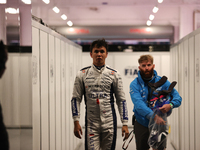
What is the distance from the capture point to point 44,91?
118 inches

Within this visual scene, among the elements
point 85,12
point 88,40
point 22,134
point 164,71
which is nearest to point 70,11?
point 85,12

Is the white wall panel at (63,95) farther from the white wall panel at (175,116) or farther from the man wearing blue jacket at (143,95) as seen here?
the white wall panel at (175,116)

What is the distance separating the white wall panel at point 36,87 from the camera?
8.53 feet

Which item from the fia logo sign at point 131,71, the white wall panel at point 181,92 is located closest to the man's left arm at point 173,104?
the white wall panel at point 181,92

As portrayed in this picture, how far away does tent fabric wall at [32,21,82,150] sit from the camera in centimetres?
270

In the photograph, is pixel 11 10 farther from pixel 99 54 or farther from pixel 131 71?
pixel 131 71

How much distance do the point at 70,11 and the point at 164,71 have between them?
3448 mm

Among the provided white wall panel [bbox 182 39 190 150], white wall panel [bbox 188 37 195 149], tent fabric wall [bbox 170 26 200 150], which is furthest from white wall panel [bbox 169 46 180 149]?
white wall panel [bbox 188 37 195 149]

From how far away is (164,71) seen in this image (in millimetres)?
7152

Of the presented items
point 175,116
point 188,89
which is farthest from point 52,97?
point 175,116

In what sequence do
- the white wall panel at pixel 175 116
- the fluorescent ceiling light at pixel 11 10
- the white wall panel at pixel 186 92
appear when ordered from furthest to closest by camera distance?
the white wall panel at pixel 175 116 → the white wall panel at pixel 186 92 → the fluorescent ceiling light at pixel 11 10

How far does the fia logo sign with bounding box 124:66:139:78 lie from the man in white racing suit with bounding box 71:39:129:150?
466 centimetres

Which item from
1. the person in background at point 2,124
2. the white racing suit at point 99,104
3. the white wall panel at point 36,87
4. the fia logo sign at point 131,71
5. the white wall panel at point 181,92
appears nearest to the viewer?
the person in background at point 2,124

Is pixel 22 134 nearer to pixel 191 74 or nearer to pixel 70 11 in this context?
pixel 191 74
